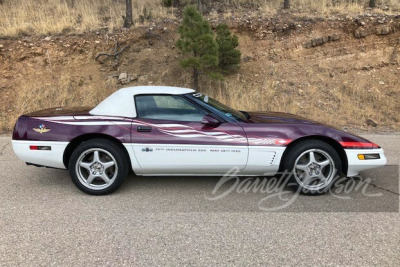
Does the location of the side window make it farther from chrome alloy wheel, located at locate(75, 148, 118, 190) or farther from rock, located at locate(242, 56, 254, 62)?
rock, located at locate(242, 56, 254, 62)

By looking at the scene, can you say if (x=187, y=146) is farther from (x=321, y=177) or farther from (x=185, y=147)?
(x=321, y=177)

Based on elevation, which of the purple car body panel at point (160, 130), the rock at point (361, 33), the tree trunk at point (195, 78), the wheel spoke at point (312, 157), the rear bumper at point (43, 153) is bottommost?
the wheel spoke at point (312, 157)

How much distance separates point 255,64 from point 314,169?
28.3 ft

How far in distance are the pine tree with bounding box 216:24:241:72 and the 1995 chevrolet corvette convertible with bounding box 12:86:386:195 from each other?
7354 millimetres

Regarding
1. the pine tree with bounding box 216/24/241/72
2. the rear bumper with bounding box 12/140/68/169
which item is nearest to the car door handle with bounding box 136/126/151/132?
the rear bumper with bounding box 12/140/68/169

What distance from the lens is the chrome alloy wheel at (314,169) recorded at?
402 cm

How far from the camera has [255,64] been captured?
1212 centimetres

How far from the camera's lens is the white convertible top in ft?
13.7

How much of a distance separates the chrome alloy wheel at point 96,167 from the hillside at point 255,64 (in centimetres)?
622

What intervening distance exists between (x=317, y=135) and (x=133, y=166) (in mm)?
2255
